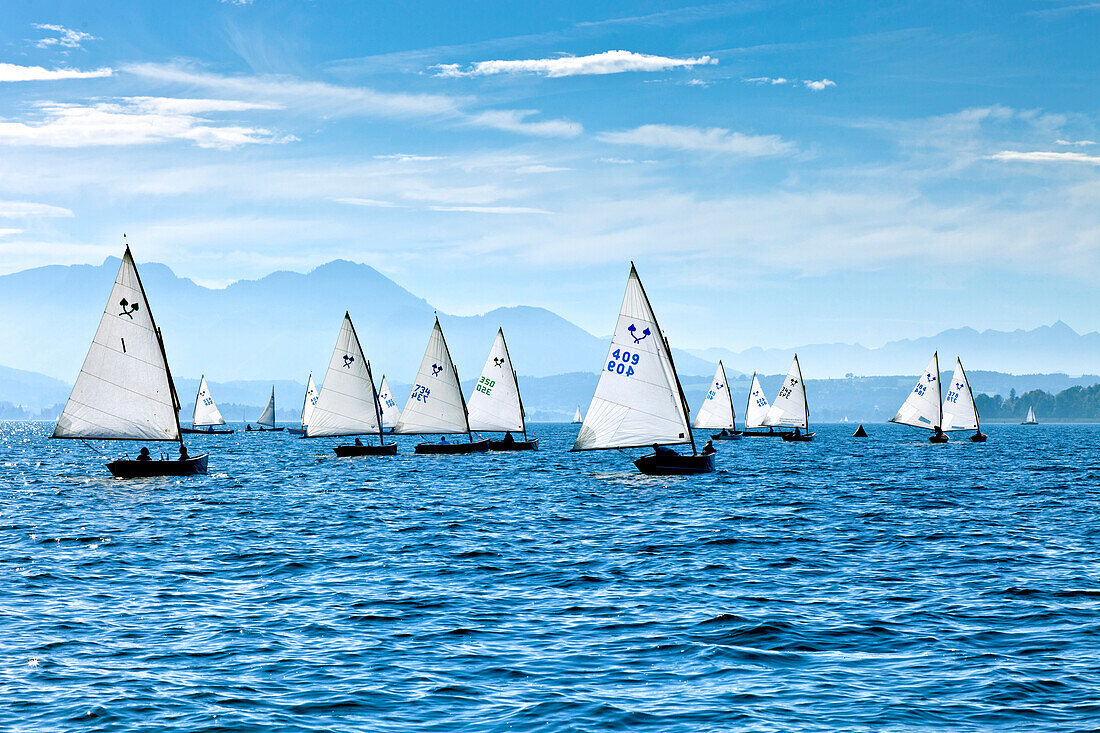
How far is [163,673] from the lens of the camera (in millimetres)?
16984

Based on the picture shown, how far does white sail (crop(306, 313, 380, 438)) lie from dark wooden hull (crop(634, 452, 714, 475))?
2621cm

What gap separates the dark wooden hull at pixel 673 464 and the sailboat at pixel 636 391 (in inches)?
120

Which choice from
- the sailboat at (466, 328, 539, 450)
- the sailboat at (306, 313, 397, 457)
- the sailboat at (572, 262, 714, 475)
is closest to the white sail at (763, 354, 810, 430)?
the sailboat at (466, 328, 539, 450)

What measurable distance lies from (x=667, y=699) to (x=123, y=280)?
44.2 meters

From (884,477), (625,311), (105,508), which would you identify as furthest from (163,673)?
(884,477)

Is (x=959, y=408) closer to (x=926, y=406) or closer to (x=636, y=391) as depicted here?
(x=926, y=406)

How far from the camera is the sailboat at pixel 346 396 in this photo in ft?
249

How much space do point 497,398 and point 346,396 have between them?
1541cm

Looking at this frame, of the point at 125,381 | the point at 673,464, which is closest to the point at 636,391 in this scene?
the point at 673,464

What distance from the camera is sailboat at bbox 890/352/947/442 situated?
12212cm

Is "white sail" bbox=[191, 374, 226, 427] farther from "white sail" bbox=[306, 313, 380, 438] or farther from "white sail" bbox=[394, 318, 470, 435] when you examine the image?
"white sail" bbox=[306, 313, 380, 438]

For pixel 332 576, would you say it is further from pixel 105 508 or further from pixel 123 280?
pixel 123 280

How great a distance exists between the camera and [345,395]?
76500 millimetres

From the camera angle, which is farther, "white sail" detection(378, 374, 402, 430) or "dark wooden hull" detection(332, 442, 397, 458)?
"white sail" detection(378, 374, 402, 430)
